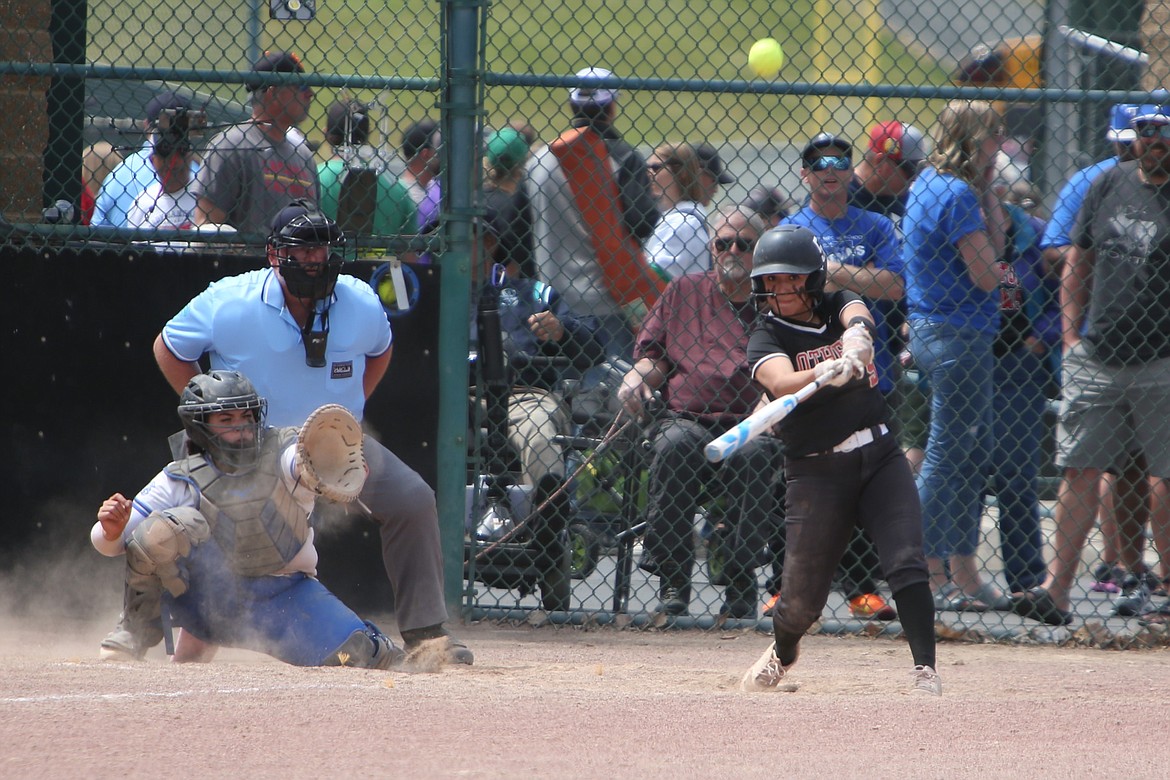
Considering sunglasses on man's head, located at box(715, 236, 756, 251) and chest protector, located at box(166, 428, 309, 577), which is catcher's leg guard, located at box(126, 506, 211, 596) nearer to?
chest protector, located at box(166, 428, 309, 577)

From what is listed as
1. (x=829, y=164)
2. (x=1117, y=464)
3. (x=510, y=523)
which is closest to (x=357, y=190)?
(x=510, y=523)

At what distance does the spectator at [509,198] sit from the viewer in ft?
22.3

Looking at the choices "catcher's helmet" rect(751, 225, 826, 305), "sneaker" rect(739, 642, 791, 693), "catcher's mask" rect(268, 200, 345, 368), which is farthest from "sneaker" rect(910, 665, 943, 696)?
"catcher's mask" rect(268, 200, 345, 368)

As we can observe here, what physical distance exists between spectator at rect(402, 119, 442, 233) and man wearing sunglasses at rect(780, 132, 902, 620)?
169 centimetres

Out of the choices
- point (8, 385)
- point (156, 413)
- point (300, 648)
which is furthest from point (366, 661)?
point (8, 385)

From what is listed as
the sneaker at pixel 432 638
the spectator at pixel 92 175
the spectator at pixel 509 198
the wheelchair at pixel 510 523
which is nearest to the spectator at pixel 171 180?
the spectator at pixel 92 175

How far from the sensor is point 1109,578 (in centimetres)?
704

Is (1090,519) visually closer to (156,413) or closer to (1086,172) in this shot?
(1086,172)

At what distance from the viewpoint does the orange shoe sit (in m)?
6.47

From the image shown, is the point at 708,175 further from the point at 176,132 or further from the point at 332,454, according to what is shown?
the point at 332,454

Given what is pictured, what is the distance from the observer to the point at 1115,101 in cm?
592

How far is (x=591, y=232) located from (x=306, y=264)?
5.84 feet

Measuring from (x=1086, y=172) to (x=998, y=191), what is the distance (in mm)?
430

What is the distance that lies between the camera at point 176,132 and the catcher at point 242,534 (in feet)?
5.70
